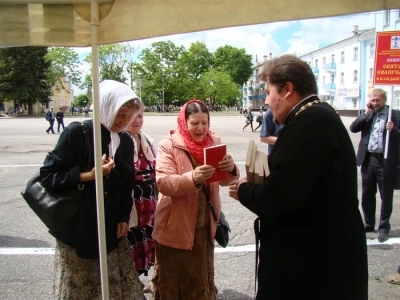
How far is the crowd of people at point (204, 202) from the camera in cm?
167

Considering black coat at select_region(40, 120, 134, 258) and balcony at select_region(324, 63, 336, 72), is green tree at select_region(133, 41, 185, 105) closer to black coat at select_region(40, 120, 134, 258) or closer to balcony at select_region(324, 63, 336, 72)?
balcony at select_region(324, 63, 336, 72)

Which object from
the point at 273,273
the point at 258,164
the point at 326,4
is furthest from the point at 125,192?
the point at 326,4

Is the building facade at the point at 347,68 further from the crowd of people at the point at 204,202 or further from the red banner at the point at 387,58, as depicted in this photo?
the crowd of people at the point at 204,202

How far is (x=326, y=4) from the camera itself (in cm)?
190

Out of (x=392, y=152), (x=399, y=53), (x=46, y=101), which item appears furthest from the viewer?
(x=46, y=101)

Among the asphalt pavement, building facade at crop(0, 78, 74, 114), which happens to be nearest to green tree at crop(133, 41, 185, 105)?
building facade at crop(0, 78, 74, 114)

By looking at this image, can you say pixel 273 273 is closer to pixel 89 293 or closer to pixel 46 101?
pixel 89 293

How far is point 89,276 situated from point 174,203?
2.42 ft

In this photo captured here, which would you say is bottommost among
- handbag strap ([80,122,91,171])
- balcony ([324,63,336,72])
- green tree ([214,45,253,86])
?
handbag strap ([80,122,91,171])

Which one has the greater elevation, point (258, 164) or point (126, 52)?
point (126, 52)

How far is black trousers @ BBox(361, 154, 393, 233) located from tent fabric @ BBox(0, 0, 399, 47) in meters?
3.49

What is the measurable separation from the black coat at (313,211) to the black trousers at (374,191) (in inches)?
136

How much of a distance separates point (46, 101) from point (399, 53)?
6553 cm

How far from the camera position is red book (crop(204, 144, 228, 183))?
2.32m
